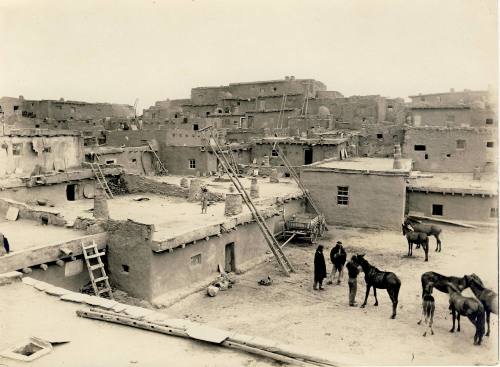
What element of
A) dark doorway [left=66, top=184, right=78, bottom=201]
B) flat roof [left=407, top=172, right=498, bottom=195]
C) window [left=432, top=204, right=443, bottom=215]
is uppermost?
flat roof [left=407, top=172, right=498, bottom=195]

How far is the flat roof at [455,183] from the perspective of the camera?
2794cm

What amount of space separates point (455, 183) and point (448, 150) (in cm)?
791

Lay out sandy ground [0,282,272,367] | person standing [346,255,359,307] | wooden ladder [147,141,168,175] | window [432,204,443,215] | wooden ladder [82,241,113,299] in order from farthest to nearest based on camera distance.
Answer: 1. wooden ladder [147,141,168,175]
2. window [432,204,443,215]
3. wooden ladder [82,241,113,299]
4. person standing [346,255,359,307]
5. sandy ground [0,282,272,367]

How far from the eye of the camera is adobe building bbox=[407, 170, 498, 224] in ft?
90.7

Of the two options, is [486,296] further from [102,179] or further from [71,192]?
[71,192]

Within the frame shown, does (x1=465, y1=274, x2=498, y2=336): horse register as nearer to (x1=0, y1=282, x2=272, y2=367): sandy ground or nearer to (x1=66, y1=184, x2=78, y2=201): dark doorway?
(x1=0, y1=282, x2=272, y2=367): sandy ground

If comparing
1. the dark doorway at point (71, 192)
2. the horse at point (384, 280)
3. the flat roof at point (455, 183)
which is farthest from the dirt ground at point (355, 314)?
the dark doorway at point (71, 192)

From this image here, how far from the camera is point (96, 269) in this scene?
→ 57.3ft

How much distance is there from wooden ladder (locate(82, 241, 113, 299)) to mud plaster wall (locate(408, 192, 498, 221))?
19748 millimetres

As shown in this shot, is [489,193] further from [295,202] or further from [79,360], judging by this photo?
[79,360]

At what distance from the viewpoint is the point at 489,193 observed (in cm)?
2744

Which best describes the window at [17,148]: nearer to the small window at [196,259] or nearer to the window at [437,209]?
the small window at [196,259]

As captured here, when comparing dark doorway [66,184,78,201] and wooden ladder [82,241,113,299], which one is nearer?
wooden ladder [82,241,113,299]

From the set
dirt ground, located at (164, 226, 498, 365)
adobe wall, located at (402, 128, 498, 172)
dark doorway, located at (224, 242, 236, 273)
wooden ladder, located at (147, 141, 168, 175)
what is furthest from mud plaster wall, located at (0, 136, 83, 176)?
adobe wall, located at (402, 128, 498, 172)
